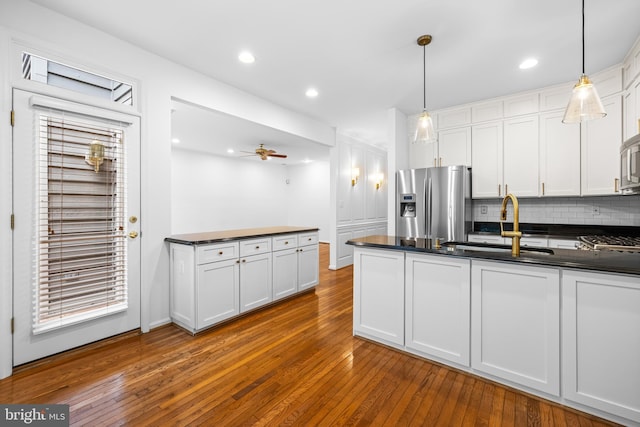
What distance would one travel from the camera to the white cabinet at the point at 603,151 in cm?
314

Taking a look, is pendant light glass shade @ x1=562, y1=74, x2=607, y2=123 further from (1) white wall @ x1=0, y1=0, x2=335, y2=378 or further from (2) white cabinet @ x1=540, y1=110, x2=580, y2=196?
(1) white wall @ x1=0, y1=0, x2=335, y2=378

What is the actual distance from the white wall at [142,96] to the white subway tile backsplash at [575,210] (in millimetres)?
3818

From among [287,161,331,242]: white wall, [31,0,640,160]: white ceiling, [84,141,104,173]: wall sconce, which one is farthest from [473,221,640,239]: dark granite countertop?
[287,161,331,242]: white wall

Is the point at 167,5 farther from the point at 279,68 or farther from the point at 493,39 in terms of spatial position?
the point at 493,39

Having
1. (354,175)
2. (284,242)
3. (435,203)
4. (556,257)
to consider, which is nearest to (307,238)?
(284,242)

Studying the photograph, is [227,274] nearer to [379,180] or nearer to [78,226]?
[78,226]

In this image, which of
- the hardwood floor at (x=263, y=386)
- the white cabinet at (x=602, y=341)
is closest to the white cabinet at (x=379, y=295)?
the hardwood floor at (x=263, y=386)

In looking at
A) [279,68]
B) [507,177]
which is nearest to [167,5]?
[279,68]

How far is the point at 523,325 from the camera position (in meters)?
1.77

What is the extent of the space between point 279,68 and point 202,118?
5.73 ft

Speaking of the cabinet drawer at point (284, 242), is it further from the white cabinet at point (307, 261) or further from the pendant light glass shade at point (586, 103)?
Result: the pendant light glass shade at point (586, 103)

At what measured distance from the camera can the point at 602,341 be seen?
155cm

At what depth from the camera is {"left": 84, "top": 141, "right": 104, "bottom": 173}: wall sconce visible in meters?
2.40

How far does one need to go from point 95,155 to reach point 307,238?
8.15 feet
